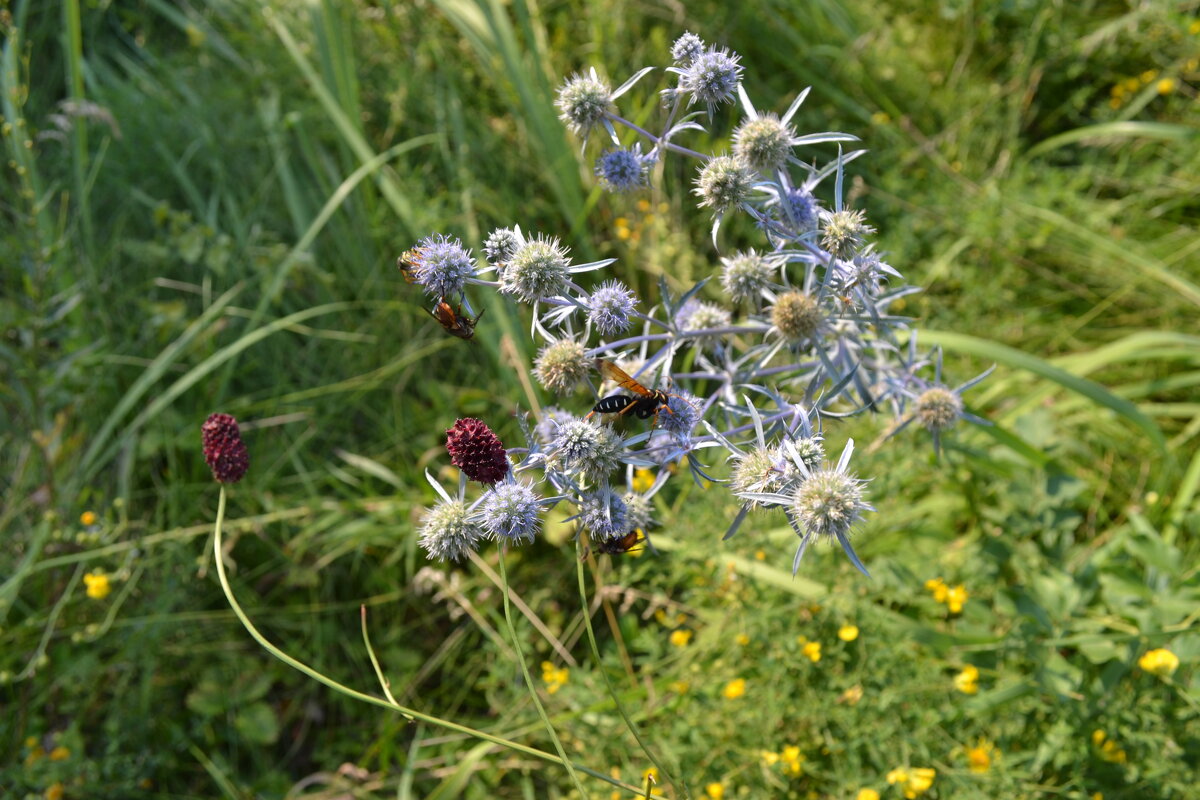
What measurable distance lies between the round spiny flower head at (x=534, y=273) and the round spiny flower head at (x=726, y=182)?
334mm

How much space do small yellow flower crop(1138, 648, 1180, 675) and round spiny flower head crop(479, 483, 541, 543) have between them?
70.1 inches

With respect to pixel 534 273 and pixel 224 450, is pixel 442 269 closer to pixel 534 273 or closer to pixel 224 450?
pixel 534 273

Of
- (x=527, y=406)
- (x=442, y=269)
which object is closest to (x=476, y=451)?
(x=442, y=269)

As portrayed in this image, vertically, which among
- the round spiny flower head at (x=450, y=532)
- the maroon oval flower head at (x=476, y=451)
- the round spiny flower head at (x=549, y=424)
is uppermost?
the round spiny flower head at (x=549, y=424)

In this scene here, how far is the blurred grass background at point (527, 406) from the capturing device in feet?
8.28

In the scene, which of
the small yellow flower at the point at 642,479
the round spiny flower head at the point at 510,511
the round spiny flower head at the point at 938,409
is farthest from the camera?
the small yellow flower at the point at 642,479

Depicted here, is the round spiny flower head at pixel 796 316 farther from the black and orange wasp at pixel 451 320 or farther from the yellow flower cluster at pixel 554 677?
the yellow flower cluster at pixel 554 677

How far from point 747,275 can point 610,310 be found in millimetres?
357

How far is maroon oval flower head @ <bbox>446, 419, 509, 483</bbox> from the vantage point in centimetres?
147

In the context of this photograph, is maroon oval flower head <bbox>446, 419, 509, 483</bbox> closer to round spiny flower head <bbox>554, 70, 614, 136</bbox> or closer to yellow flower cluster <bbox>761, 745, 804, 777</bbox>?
round spiny flower head <bbox>554, 70, 614, 136</bbox>

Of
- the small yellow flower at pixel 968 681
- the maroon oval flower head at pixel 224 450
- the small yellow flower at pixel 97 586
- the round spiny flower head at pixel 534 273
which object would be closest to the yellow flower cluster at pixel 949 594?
the small yellow flower at pixel 968 681

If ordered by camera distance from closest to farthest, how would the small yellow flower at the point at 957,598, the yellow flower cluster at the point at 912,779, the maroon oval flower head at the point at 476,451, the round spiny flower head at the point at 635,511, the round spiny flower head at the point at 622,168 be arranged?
the maroon oval flower head at the point at 476,451 → the round spiny flower head at the point at 635,511 → the round spiny flower head at the point at 622,168 → the yellow flower cluster at the point at 912,779 → the small yellow flower at the point at 957,598

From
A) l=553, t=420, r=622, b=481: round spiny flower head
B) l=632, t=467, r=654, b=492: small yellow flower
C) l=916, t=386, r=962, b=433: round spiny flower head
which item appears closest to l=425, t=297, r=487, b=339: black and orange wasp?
l=553, t=420, r=622, b=481: round spiny flower head

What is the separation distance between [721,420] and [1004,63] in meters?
3.25
